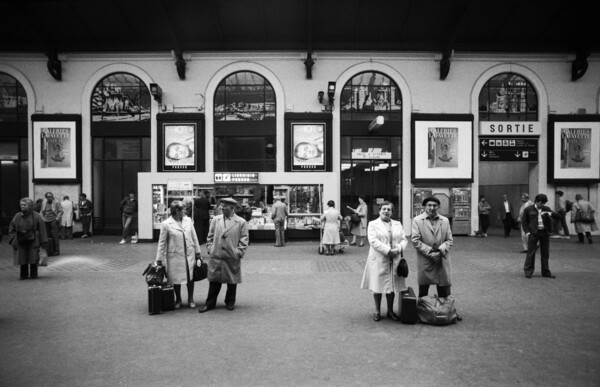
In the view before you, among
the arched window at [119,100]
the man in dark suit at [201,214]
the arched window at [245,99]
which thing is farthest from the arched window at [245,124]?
the arched window at [119,100]

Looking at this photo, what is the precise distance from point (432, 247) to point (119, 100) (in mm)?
16328

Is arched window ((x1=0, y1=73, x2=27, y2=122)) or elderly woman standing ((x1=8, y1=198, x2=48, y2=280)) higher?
arched window ((x1=0, y1=73, x2=27, y2=122))

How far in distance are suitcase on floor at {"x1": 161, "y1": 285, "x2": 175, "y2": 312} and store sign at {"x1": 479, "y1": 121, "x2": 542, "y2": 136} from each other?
1569cm

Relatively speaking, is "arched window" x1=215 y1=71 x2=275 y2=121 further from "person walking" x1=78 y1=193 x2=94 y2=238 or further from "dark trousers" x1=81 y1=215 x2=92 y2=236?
"dark trousers" x1=81 y1=215 x2=92 y2=236

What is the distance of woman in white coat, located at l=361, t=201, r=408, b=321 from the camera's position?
6176mm

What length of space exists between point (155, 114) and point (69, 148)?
3988 millimetres

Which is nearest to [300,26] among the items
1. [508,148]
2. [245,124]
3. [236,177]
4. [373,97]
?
[373,97]

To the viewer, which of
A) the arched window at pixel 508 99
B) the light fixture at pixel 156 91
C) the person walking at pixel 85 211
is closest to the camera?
the light fixture at pixel 156 91

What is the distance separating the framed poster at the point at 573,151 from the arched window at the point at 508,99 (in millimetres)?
1100

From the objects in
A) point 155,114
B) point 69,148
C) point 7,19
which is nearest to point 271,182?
point 155,114

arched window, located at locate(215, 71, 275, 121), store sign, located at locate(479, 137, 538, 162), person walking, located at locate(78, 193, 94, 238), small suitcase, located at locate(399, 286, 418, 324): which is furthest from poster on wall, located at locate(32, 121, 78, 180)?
store sign, located at locate(479, 137, 538, 162)

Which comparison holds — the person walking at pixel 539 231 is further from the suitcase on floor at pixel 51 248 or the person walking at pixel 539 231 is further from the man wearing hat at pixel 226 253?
the suitcase on floor at pixel 51 248

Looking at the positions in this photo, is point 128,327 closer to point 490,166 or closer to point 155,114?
point 155,114

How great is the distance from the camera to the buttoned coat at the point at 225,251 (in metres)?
6.71
